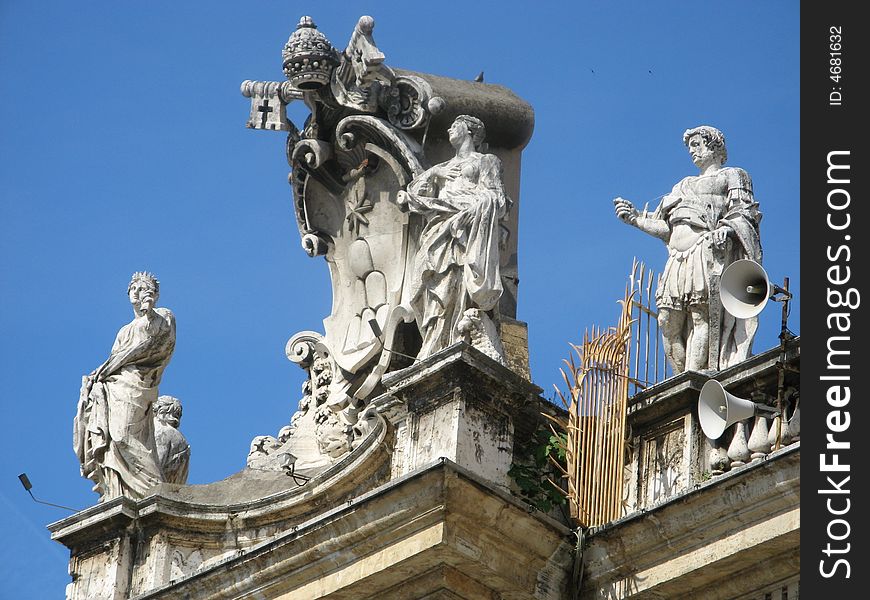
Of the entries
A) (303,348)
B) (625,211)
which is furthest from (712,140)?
(303,348)

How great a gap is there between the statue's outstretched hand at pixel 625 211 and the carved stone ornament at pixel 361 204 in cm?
96

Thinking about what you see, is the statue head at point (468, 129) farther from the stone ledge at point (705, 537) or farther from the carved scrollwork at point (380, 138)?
the stone ledge at point (705, 537)

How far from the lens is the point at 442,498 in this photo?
65.2ft

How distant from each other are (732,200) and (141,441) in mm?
5552

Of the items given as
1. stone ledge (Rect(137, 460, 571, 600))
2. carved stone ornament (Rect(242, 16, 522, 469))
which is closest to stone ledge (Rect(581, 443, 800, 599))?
stone ledge (Rect(137, 460, 571, 600))

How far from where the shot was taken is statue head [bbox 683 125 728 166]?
21.4 m

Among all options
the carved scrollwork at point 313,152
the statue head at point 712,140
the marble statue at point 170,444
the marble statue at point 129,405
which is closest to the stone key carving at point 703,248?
the statue head at point 712,140

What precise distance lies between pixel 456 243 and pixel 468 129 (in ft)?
4.22

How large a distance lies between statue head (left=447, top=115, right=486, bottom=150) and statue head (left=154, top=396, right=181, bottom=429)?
12.8ft

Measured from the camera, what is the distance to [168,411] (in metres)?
24.8

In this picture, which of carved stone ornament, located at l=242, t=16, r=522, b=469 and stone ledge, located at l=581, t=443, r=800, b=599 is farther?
carved stone ornament, located at l=242, t=16, r=522, b=469

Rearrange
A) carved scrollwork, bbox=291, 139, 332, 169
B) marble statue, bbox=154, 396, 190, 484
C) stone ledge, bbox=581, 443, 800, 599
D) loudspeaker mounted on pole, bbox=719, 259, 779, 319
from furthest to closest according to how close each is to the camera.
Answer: marble statue, bbox=154, 396, 190, 484 → carved scrollwork, bbox=291, 139, 332, 169 → loudspeaker mounted on pole, bbox=719, 259, 779, 319 → stone ledge, bbox=581, 443, 800, 599

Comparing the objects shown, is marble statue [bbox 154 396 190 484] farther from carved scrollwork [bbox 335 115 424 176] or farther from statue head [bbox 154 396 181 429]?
carved scrollwork [bbox 335 115 424 176]
